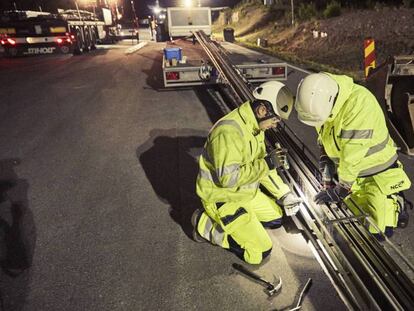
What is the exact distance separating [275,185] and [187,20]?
11847mm

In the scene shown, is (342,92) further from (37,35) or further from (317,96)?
(37,35)

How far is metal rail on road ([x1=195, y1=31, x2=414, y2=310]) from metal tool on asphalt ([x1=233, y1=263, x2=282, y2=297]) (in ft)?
1.39

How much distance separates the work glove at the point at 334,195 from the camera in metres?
3.05

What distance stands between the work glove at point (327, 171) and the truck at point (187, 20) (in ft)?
35.7

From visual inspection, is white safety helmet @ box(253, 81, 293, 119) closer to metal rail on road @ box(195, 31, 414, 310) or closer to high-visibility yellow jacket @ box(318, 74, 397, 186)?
high-visibility yellow jacket @ box(318, 74, 397, 186)

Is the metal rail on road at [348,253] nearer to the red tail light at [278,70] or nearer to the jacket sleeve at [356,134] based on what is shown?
the jacket sleeve at [356,134]

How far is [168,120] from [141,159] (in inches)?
68.0

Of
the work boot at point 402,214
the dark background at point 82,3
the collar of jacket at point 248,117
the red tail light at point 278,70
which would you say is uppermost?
the dark background at point 82,3

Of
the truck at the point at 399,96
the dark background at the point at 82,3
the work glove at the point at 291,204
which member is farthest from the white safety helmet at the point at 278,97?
the dark background at the point at 82,3

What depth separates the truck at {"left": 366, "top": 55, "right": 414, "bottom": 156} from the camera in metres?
4.73

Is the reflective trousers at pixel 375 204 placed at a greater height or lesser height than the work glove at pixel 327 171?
lesser

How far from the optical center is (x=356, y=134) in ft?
9.53

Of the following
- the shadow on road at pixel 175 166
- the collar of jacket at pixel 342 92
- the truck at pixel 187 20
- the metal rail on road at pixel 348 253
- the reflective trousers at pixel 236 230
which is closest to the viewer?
the metal rail on road at pixel 348 253

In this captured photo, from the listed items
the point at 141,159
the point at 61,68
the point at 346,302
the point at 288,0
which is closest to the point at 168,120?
the point at 141,159
